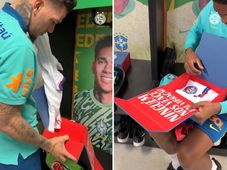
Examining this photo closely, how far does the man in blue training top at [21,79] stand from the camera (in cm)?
75

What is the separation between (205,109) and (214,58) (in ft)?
0.76

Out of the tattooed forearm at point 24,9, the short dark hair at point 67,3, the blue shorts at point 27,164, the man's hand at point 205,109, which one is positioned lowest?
the blue shorts at point 27,164

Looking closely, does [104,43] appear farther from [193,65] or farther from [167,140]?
[167,140]

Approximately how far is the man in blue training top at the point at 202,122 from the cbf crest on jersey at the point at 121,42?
1.97ft

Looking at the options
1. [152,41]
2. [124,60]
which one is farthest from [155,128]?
[124,60]

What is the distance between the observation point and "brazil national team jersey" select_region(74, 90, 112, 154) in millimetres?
1430

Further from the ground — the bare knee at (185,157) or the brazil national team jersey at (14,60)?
the brazil national team jersey at (14,60)

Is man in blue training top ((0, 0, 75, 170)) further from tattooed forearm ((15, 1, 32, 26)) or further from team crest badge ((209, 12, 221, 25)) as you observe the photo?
team crest badge ((209, 12, 221, 25))

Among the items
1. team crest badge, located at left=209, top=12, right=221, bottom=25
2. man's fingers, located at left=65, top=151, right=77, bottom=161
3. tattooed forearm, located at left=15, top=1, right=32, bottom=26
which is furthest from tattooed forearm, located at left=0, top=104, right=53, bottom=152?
team crest badge, located at left=209, top=12, right=221, bottom=25

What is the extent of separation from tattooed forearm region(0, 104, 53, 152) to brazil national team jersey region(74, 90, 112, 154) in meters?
0.58

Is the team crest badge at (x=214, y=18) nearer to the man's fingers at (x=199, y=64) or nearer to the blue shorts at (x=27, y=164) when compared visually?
the man's fingers at (x=199, y=64)

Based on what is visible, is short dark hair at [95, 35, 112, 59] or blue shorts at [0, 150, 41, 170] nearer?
blue shorts at [0, 150, 41, 170]

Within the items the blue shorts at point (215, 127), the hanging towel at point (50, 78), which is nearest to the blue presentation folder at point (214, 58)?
the blue shorts at point (215, 127)

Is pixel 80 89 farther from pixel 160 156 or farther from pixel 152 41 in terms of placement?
pixel 160 156
